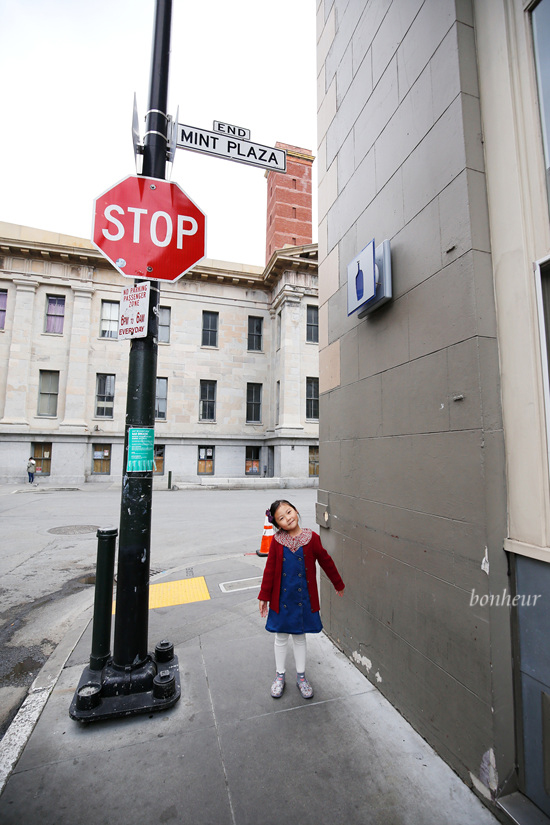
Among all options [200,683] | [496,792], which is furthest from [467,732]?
[200,683]

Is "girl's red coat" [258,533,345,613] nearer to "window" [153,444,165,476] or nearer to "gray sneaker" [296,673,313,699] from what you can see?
"gray sneaker" [296,673,313,699]

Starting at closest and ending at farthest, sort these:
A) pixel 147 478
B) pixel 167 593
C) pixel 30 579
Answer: pixel 147 478
pixel 167 593
pixel 30 579

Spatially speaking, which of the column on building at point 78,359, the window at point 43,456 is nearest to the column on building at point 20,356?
the window at point 43,456

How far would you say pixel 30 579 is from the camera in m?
6.15

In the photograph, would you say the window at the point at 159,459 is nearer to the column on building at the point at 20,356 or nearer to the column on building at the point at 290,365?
the column on building at the point at 290,365

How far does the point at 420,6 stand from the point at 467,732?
4728 mm

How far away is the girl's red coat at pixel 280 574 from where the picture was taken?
3.14m

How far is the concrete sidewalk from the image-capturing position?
212 centimetres

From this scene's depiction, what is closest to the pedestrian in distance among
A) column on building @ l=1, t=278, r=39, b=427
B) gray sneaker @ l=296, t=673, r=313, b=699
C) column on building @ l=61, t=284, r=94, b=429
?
column on building @ l=1, t=278, r=39, b=427

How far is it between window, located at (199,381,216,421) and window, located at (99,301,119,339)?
20.4ft

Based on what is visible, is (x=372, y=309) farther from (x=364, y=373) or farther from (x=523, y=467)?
(x=523, y=467)

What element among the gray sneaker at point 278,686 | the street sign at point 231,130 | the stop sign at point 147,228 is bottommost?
the gray sneaker at point 278,686

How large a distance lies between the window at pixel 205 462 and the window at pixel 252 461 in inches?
88.0

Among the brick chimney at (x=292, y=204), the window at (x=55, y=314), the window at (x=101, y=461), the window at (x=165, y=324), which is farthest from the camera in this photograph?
the brick chimney at (x=292, y=204)
